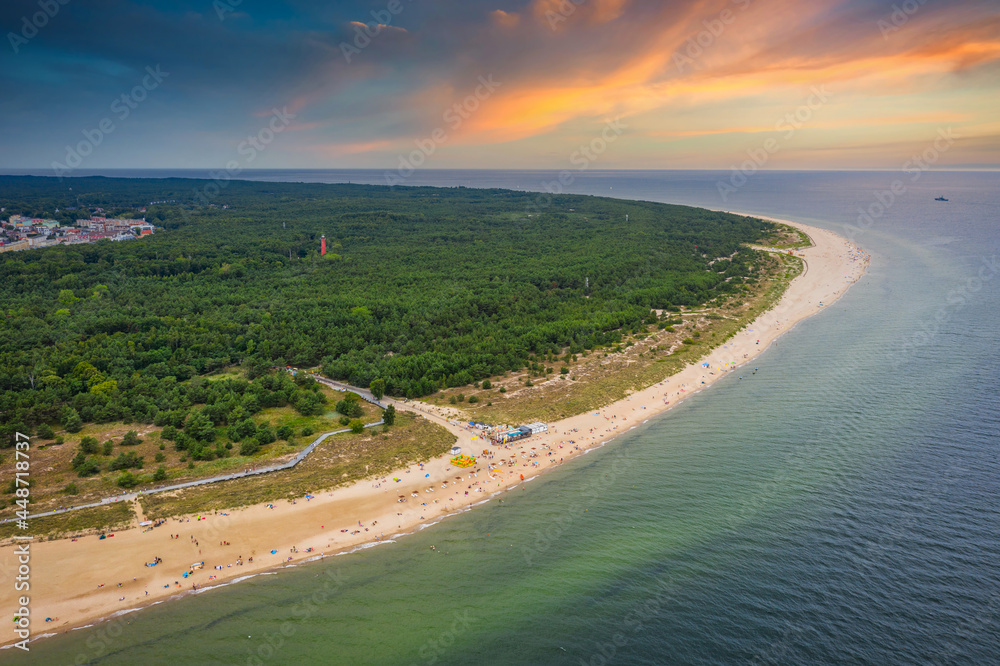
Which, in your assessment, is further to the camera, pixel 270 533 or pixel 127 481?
pixel 127 481

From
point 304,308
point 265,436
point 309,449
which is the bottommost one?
point 309,449

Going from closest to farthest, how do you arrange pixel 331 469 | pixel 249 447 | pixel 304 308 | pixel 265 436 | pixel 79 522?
pixel 79 522 → pixel 331 469 → pixel 249 447 → pixel 265 436 → pixel 304 308

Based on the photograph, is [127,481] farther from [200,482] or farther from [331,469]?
[331,469]

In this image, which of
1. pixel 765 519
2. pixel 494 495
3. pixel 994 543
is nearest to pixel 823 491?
pixel 765 519

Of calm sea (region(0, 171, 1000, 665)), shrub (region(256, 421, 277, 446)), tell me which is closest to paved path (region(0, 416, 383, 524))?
shrub (region(256, 421, 277, 446))

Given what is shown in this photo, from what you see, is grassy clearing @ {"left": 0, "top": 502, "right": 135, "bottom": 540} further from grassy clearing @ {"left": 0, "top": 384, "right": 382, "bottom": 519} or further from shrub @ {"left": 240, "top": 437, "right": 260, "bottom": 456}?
shrub @ {"left": 240, "top": 437, "right": 260, "bottom": 456}

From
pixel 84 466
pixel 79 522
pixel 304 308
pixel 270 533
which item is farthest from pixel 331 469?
pixel 304 308
